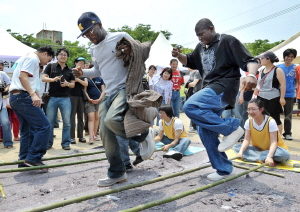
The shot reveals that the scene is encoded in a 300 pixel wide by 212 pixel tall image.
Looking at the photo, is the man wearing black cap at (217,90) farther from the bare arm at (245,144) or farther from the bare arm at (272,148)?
the bare arm at (245,144)

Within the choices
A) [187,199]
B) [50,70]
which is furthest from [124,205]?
[50,70]

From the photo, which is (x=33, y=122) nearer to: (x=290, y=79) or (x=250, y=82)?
(x=250, y=82)

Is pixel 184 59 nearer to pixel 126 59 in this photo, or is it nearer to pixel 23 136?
pixel 126 59

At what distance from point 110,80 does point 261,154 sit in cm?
262

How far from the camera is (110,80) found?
332 cm

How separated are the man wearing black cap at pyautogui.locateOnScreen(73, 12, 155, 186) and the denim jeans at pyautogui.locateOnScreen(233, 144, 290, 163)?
6.56ft

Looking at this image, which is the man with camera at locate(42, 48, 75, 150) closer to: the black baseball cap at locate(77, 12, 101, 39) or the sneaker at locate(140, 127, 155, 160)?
the black baseball cap at locate(77, 12, 101, 39)

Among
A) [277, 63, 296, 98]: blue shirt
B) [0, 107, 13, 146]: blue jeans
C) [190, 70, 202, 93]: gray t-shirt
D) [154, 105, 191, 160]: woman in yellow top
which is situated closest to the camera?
[154, 105, 191, 160]: woman in yellow top

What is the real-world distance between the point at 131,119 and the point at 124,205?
A: 0.80 m

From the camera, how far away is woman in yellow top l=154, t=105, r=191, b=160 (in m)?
5.01

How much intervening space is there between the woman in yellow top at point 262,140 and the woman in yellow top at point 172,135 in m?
1.00

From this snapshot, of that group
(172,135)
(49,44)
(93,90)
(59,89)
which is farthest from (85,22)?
(49,44)

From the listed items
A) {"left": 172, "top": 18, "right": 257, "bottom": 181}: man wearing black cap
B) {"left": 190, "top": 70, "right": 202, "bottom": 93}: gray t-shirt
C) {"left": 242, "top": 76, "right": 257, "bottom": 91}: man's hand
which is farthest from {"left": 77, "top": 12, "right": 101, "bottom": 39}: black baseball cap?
{"left": 190, "top": 70, "right": 202, "bottom": 93}: gray t-shirt

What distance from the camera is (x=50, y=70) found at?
6020 millimetres
